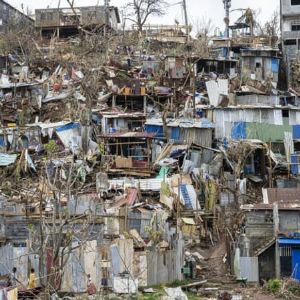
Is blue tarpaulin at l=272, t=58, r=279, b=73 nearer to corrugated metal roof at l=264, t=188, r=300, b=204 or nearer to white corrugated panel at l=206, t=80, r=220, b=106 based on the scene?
white corrugated panel at l=206, t=80, r=220, b=106

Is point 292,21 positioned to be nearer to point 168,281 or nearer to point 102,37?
point 102,37

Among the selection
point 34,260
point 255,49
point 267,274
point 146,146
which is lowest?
point 267,274

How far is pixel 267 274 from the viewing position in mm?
18969

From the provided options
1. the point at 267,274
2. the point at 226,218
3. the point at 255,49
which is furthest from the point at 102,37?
the point at 267,274

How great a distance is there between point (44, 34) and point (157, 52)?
769cm

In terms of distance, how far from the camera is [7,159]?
26734 mm

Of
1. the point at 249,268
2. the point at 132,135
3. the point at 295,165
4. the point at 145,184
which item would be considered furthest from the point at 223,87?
the point at 249,268

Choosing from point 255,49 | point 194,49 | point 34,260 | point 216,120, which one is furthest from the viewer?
point 194,49

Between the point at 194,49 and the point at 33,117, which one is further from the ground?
the point at 194,49

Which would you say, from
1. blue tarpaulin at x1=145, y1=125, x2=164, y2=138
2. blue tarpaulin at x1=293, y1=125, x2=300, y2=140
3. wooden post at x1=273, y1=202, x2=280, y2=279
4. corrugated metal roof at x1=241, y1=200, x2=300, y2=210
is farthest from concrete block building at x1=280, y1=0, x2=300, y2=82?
wooden post at x1=273, y1=202, x2=280, y2=279

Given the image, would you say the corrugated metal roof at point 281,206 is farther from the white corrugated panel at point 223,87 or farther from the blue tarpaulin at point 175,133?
the white corrugated panel at point 223,87

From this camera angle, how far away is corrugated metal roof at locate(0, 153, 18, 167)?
26484 millimetres

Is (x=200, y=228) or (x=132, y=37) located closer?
(x=200, y=228)

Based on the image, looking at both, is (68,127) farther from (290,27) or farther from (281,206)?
(290,27)
